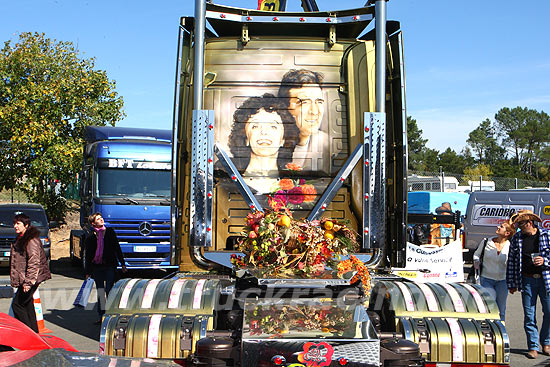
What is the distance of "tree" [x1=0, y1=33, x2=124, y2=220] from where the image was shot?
20.7 metres

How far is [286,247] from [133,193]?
1053 cm

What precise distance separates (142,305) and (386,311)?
2183 mm

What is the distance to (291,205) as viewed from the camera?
748cm

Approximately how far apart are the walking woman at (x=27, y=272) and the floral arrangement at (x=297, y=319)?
4.47 metres

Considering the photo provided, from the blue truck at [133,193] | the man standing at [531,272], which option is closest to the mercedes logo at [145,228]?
the blue truck at [133,193]

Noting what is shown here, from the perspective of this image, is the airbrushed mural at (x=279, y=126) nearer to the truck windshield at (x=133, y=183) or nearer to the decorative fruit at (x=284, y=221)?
the decorative fruit at (x=284, y=221)

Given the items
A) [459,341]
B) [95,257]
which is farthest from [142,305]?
[95,257]

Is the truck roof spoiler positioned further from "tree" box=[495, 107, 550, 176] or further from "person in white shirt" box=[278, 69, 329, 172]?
"tree" box=[495, 107, 550, 176]

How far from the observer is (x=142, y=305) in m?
5.76

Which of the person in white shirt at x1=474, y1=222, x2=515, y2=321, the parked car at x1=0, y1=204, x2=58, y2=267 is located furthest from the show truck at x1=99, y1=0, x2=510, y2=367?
the parked car at x1=0, y1=204, x2=58, y2=267

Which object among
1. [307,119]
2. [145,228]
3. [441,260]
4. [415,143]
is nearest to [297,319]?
[307,119]

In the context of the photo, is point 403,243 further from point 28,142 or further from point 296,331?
point 28,142

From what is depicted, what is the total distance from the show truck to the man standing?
2.02 m

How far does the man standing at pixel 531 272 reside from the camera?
8133mm
